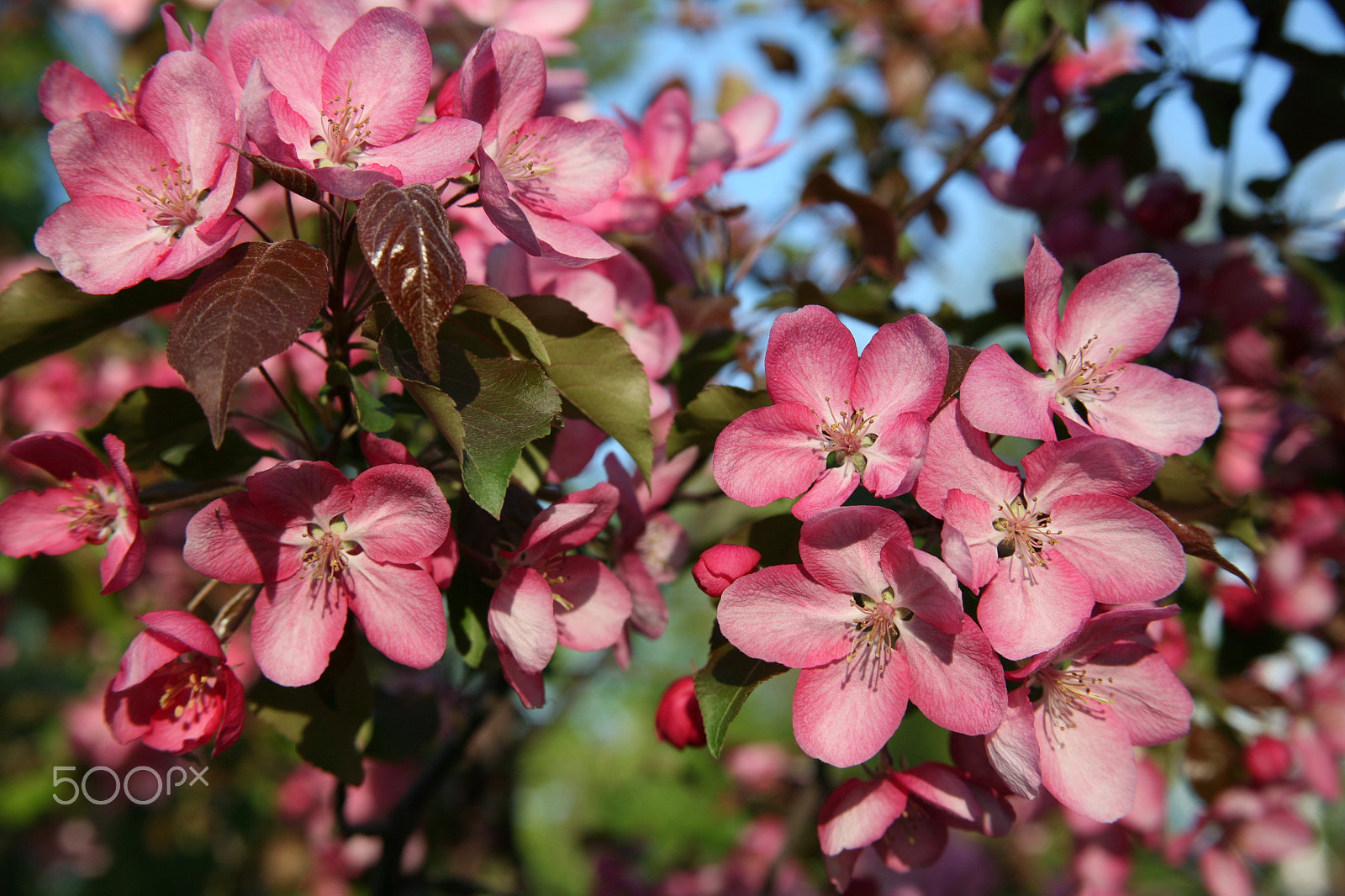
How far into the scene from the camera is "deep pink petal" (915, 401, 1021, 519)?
0.78 metres

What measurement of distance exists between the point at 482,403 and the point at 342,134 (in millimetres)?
319

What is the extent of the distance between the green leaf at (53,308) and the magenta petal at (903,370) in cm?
74

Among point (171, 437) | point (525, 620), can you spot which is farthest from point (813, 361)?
point (171, 437)

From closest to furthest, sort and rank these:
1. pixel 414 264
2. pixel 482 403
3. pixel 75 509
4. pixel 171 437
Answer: pixel 414 264 → pixel 482 403 → pixel 75 509 → pixel 171 437

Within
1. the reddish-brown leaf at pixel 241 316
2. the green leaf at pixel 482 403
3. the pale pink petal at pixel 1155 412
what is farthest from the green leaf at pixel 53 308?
the pale pink petal at pixel 1155 412

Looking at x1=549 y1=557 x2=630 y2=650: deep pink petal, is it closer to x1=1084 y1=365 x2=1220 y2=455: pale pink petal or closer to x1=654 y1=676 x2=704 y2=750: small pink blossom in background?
x1=654 y1=676 x2=704 y2=750: small pink blossom in background

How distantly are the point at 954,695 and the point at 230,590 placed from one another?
1001 millimetres

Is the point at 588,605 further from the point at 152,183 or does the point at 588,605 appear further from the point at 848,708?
the point at 152,183

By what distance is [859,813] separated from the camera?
2.90 ft

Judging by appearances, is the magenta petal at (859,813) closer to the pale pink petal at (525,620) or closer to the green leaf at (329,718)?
the pale pink petal at (525,620)

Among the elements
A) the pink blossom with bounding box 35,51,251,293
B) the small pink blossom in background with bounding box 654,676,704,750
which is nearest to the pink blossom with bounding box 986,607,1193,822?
the small pink blossom in background with bounding box 654,676,704,750

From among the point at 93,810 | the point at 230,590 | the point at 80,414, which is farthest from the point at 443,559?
the point at 93,810

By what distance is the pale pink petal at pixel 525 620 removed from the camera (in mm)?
818

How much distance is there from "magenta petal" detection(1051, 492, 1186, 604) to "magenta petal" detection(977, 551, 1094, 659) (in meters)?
0.02
